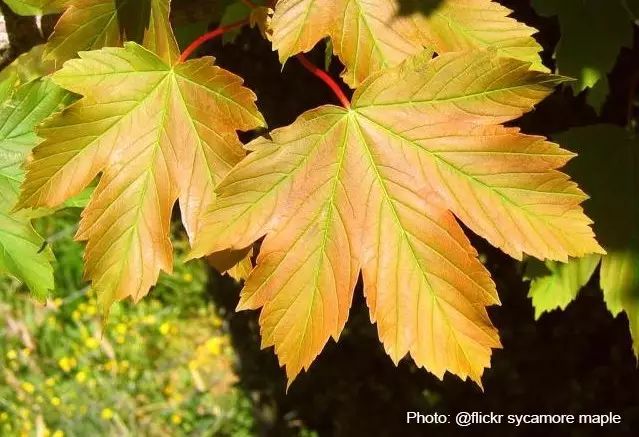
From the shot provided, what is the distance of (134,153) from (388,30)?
31 cm

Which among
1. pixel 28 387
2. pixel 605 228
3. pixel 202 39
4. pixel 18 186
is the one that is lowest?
pixel 28 387

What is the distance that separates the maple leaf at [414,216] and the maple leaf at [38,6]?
0.30 metres

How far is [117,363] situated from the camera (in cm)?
257

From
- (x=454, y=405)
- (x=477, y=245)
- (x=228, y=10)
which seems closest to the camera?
(x=228, y=10)

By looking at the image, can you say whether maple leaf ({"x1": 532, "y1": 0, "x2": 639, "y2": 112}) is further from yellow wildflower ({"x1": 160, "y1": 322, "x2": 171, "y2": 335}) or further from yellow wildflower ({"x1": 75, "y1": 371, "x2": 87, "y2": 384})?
yellow wildflower ({"x1": 75, "y1": 371, "x2": 87, "y2": 384})

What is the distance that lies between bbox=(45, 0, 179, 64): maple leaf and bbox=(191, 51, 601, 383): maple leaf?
19 centimetres

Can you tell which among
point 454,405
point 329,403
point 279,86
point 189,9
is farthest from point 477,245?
point 189,9

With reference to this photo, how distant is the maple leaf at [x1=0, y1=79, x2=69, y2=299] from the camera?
0.93 meters

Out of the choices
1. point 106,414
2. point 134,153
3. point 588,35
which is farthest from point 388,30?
point 106,414

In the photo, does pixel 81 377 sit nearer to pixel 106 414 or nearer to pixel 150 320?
pixel 106 414

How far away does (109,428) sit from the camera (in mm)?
2434

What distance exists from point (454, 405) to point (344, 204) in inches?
61.1

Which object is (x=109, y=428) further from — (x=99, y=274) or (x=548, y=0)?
(x=548, y=0)

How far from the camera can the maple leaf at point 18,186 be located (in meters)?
0.93
